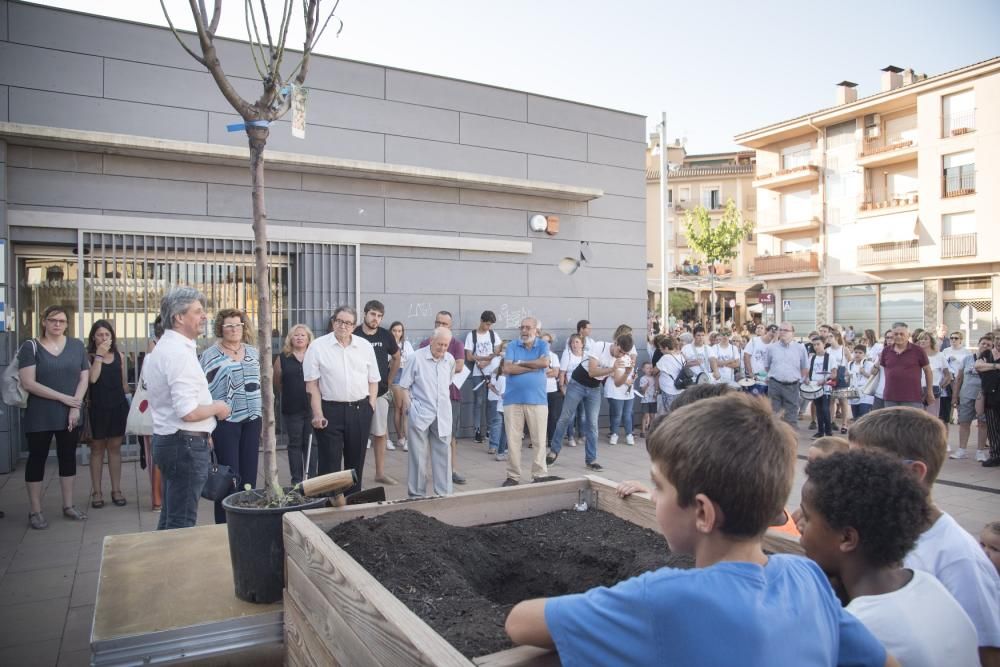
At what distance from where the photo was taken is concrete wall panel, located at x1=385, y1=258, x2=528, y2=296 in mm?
9586

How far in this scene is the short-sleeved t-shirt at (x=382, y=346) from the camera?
7766 mm

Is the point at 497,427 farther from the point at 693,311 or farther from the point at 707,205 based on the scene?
the point at 707,205

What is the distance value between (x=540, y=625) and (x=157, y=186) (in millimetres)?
8309

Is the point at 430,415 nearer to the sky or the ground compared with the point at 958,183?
nearer to the ground

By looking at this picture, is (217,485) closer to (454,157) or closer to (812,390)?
(454,157)

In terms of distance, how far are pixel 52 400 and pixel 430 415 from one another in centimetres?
311

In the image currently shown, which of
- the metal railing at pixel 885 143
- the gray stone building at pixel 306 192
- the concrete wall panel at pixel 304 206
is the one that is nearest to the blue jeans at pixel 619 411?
the gray stone building at pixel 306 192

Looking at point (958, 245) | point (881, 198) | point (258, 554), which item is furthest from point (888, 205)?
point (258, 554)

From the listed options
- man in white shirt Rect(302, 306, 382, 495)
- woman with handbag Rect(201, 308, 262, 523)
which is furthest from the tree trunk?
man in white shirt Rect(302, 306, 382, 495)

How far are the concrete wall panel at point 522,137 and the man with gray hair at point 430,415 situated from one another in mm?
4990

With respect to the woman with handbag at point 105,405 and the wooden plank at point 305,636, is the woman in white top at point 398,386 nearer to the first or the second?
the woman with handbag at point 105,405

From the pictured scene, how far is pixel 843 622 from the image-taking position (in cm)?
139

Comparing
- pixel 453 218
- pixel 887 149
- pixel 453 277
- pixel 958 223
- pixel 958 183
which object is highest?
pixel 887 149

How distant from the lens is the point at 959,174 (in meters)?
29.4
